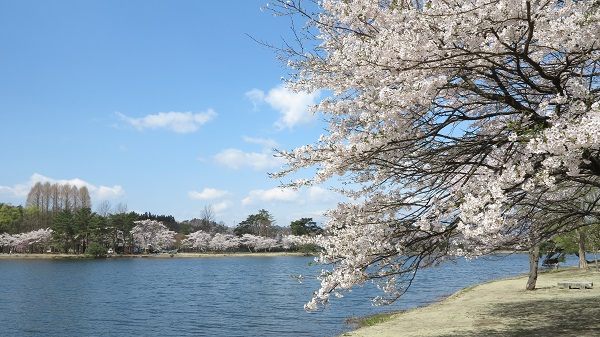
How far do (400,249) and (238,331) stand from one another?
13.8m

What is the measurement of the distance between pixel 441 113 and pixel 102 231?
81.0 meters

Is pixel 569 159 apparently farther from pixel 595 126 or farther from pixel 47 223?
pixel 47 223

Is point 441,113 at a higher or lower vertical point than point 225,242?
higher

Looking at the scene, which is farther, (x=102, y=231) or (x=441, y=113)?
(x=102, y=231)

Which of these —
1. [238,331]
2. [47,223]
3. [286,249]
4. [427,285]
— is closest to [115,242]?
[47,223]

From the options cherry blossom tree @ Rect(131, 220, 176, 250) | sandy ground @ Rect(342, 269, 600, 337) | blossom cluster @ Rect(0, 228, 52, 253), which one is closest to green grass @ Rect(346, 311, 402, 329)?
sandy ground @ Rect(342, 269, 600, 337)

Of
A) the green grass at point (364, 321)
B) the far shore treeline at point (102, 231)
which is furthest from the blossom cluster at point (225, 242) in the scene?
the green grass at point (364, 321)

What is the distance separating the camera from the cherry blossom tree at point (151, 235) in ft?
297

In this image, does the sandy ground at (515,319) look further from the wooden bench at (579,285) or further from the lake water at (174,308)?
the lake water at (174,308)

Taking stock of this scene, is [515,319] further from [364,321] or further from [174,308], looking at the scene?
[174,308]

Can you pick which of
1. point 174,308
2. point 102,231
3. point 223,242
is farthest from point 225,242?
point 174,308

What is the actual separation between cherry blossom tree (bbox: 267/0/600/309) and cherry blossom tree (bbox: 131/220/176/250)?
8777cm

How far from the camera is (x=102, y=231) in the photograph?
77250mm

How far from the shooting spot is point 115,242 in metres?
85.0
